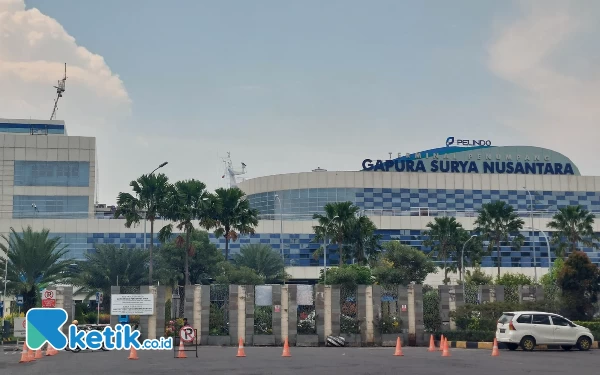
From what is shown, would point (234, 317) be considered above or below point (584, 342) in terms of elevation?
above

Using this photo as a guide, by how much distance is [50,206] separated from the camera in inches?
4254

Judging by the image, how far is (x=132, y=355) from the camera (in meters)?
30.6

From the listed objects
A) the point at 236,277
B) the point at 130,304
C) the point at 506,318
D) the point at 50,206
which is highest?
the point at 50,206

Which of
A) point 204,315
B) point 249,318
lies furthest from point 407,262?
point 204,315

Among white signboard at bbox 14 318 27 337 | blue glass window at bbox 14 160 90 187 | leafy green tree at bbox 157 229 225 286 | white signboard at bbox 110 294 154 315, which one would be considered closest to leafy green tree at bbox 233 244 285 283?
leafy green tree at bbox 157 229 225 286

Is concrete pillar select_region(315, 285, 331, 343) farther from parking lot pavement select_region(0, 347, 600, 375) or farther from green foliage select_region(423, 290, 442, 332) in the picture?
parking lot pavement select_region(0, 347, 600, 375)

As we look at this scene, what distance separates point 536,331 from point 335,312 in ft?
53.3

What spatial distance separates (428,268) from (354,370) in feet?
193

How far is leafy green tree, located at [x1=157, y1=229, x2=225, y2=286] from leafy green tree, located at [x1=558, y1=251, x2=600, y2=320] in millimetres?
41134

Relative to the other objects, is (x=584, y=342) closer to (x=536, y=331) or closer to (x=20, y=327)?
(x=536, y=331)

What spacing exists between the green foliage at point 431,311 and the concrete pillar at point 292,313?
8.20m

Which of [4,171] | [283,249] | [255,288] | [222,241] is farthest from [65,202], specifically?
[255,288]

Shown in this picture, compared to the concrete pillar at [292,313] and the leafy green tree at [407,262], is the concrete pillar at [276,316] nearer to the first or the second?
the concrete pillar at [292,313]

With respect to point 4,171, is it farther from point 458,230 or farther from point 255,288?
point 255,288
